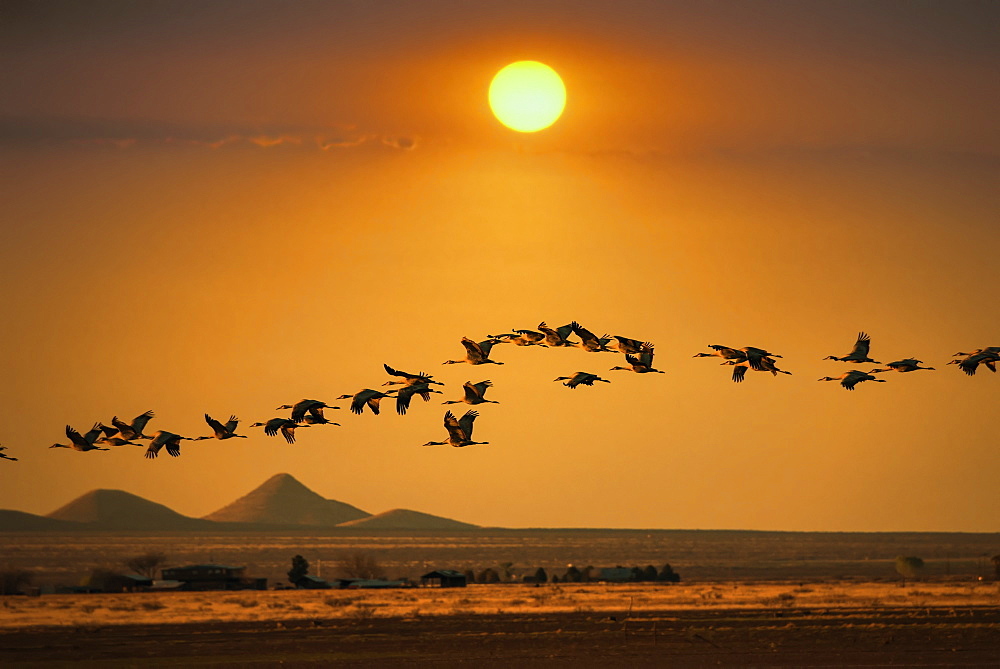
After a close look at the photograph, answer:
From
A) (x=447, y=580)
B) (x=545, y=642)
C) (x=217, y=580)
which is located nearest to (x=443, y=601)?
(x=447, y=580)

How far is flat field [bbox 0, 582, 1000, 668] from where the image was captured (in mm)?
90375

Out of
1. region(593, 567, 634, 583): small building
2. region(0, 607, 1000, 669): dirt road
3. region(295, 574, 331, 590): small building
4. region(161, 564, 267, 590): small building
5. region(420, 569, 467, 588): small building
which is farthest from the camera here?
region(593, 567, 634, 583): small building

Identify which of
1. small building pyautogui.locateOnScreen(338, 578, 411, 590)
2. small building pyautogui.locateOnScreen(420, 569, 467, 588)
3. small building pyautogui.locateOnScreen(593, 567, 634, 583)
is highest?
small building pyautogui.locateOnScreen(593, 567, 634, 583)

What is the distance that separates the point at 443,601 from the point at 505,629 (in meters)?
31.3

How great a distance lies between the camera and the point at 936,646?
94312 millimetres

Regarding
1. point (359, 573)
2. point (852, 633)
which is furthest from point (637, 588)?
point (852, 633)

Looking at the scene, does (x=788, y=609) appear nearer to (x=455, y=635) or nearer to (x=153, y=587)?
(x=455, y=635)

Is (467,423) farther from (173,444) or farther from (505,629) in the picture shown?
(505,629)

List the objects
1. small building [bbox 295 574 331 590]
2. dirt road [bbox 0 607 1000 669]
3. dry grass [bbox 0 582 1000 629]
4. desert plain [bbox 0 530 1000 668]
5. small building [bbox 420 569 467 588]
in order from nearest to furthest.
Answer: dirt road [bbox 0 607 1000 669], desert plain [bbox 0 530 1000 668], dry grass [bbox 0 582 1000 629], small building [bbox 420 569 467 588], small building [bbox 295 574 331 590]

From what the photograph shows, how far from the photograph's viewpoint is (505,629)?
10825 centimetres

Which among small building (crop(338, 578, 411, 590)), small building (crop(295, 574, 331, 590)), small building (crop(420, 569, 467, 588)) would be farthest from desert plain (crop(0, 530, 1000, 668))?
small building (crop(295, 574, 331, 590))

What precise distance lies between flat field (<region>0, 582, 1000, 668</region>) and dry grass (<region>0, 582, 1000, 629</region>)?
0.27 metres

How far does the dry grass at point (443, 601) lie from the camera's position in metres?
124

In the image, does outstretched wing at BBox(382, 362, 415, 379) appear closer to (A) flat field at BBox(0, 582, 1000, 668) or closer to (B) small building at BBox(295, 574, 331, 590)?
(A) flat field at BBox(0, 582, 1000, 668)
